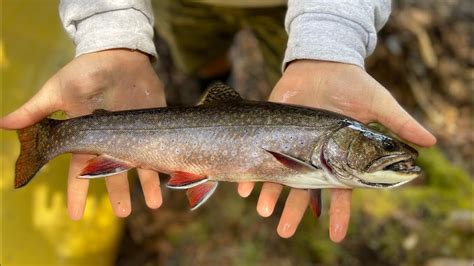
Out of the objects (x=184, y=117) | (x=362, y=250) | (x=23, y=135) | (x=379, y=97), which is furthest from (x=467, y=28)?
(x=23, y=135)

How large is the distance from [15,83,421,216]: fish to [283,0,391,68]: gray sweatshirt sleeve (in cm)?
39

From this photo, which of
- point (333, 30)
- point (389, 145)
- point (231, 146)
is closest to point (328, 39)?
point (333, 30)

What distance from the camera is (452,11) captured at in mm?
6680

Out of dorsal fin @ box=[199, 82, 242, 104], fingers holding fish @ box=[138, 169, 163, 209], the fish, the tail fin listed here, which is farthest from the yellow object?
dorsal fin @ box=[199, 82, 242, 104]

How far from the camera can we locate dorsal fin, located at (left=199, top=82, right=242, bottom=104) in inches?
114

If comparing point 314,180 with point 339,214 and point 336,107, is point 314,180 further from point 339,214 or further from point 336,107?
point 336,107

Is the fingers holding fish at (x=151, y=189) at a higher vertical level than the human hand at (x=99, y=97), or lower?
lower

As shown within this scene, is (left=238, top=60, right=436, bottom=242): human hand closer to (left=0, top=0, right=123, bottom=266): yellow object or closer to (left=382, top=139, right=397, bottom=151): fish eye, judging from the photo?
(left=382, top=139, right=397, bottom=151): fish eye

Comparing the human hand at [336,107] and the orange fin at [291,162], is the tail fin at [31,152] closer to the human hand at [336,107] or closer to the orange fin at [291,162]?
the human hand at [336,107]

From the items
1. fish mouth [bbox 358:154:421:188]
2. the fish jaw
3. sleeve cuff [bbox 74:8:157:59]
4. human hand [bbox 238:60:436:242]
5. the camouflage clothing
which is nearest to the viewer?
fish mouth [bbox 358:154:421:188]

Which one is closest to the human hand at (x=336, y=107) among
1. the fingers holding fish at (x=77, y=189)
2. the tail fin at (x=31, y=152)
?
the fingers holding fish at (x=77, y=189)

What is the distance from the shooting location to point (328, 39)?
3.06 metres

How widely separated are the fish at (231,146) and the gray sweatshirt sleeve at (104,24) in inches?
17.3

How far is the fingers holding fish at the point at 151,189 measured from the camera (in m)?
3.01
